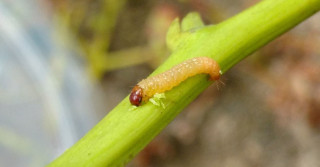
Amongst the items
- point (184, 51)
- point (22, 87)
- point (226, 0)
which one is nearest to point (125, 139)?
point (184, 51)

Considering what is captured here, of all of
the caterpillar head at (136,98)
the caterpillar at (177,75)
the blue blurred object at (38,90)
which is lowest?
the blue blurred object at (38,90)

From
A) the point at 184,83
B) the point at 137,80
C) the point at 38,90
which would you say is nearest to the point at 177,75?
the point at 184,83

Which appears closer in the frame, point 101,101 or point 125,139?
point 125,139

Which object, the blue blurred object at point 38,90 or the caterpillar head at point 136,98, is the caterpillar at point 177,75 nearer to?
the caterpillar head at point 136,98

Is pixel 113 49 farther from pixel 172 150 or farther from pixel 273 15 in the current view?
pixel 273 15

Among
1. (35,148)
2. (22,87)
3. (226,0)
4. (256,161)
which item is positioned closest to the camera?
(35,148)

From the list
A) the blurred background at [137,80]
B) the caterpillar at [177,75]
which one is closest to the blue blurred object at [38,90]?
the blurred background at [137,80]
